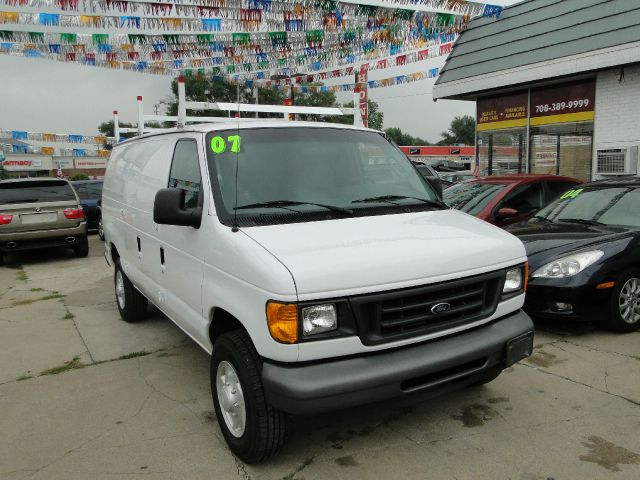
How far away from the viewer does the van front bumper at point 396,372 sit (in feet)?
8.48

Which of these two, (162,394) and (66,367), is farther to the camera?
(66,367)

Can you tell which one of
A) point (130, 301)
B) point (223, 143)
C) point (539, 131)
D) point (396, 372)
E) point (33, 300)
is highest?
point (539, 131)

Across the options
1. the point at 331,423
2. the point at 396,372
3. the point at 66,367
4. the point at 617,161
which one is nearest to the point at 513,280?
the point at 396,372

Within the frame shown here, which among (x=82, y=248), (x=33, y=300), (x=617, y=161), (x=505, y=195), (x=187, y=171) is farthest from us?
(x=82, y=248)

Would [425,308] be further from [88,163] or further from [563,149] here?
[88,163]

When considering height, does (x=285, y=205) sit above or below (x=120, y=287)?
above

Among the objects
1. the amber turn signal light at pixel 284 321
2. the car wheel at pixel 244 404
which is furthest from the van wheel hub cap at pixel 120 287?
the amber turn signal light at pixel 284 321

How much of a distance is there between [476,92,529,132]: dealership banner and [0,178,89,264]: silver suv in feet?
31.5

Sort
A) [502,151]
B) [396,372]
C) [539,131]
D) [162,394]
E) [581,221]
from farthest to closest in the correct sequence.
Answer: [502,151] < [539,131] < [581,221] < [162,394] < [396,372]

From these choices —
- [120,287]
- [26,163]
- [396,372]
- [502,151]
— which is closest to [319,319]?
[396,372]

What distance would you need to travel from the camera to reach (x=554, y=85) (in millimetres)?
11039

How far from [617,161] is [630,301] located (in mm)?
5746

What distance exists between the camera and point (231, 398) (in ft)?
10.4

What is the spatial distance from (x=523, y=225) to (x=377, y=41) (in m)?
6.49
